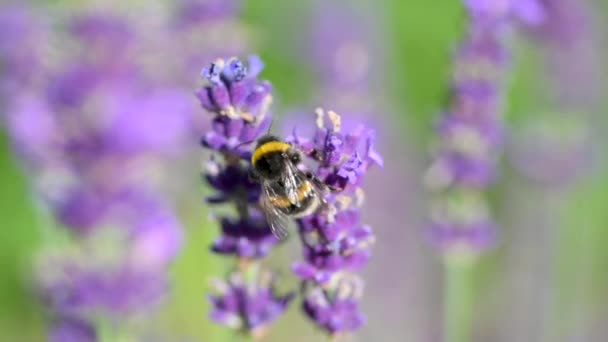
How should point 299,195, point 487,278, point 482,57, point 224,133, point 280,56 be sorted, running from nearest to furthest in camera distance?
point 224,133
point 299,195
point 482,57
point 487,278
point 280,56

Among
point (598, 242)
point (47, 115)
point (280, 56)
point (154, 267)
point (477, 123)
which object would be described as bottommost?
point (154, 267)

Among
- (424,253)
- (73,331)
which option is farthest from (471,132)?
(424,253)

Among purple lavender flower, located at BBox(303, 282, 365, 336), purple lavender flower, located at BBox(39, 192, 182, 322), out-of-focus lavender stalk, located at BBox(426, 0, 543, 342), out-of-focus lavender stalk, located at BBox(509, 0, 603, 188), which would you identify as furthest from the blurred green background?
purple lavender flower, located at BBox(303, 282, 365, 336)

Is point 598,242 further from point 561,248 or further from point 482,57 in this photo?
point 482,57

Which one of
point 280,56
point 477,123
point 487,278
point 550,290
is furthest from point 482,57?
point 280,56

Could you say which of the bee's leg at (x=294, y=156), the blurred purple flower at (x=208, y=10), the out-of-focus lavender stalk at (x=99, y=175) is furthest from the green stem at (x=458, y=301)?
the blurred purple flower at (x=208, y=10)

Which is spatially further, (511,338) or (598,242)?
(598,242)

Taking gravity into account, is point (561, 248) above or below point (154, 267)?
above
